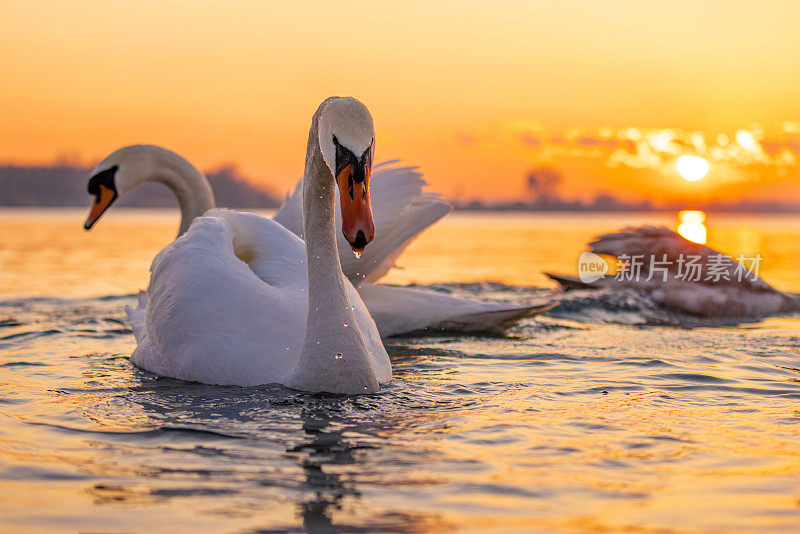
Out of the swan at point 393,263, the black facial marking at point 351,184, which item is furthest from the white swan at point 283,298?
the swan at point 393,263

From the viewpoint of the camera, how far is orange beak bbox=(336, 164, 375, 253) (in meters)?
3.96

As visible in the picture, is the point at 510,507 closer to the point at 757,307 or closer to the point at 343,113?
the point at 343,113

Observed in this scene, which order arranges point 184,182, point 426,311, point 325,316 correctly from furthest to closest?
point 184,182 → point 426,311 → point 325,316

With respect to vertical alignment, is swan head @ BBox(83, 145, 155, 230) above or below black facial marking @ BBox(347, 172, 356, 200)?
above

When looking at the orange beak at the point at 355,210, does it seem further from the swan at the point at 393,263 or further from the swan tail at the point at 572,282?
the swan tail at the point at 572,282

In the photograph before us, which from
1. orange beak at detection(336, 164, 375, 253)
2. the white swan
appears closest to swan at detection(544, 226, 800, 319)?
the white swan

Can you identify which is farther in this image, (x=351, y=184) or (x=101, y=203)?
(x=101, y=203)

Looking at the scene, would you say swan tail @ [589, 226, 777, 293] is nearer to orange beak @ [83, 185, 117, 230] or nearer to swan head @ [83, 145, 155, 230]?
swan head @ [83, 145, 155, 230]

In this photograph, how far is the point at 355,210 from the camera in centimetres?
Answer: 405

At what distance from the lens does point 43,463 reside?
3719mm

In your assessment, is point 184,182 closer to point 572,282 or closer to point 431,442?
point 572,282

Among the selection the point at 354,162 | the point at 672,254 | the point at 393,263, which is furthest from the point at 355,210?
the point at 672,254

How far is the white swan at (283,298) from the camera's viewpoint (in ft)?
14.1

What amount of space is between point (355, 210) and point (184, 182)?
194 inches
